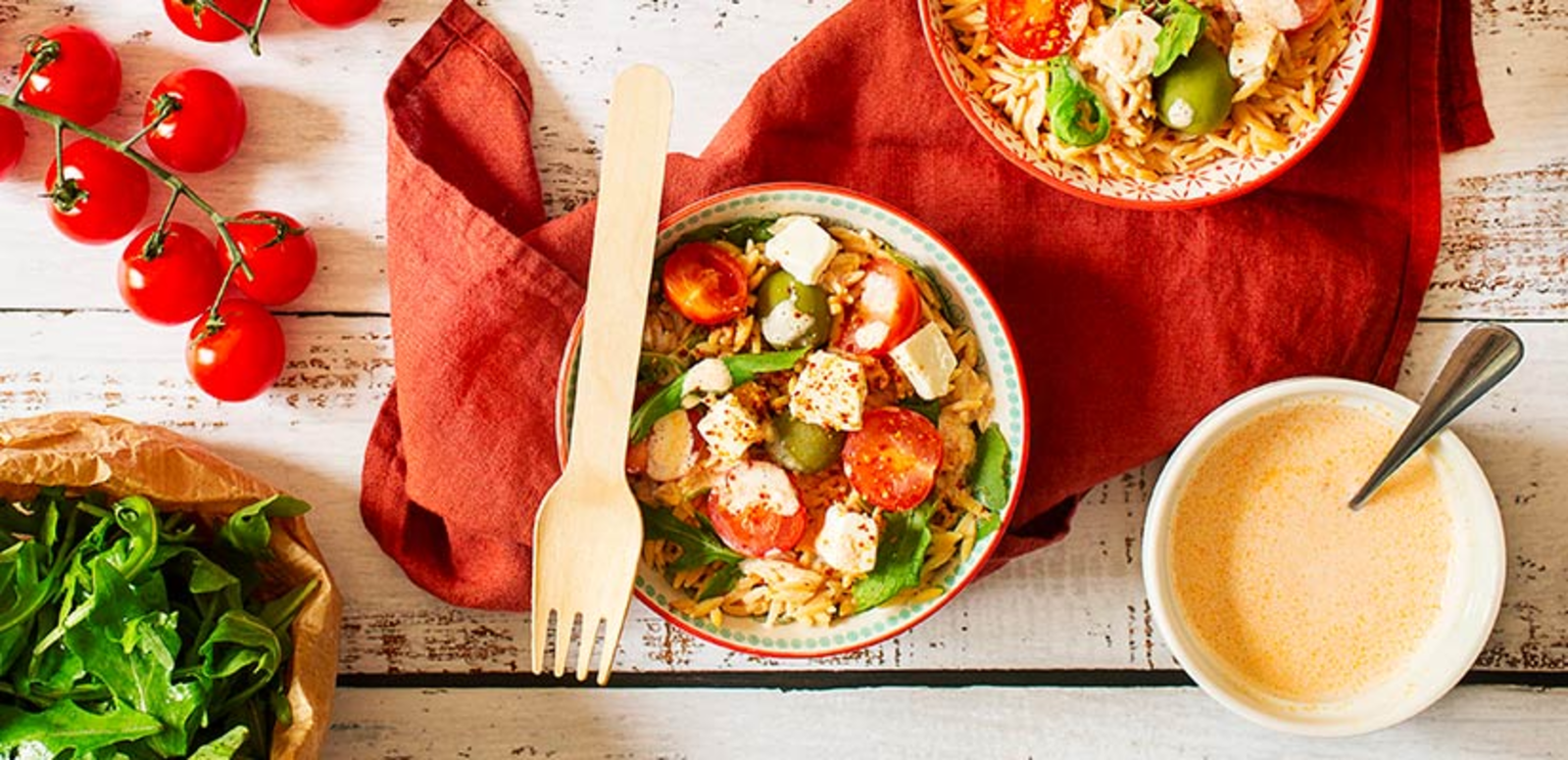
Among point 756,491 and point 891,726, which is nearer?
point 756,491

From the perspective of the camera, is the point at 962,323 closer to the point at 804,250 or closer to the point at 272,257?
the point at 804,250

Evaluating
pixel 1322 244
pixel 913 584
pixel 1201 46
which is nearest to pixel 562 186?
pixel 913 584

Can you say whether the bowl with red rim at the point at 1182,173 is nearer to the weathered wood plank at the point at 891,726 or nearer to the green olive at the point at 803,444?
the green olive at the point at 803,444

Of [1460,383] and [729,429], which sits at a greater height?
[1460,383]

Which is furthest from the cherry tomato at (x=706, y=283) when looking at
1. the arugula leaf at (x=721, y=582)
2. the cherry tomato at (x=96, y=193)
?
the cherry tomato at (x=96, y=193)

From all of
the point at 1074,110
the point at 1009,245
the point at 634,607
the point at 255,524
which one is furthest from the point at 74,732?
the point at 1074,110
